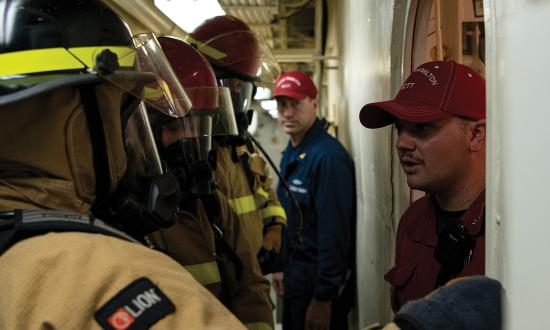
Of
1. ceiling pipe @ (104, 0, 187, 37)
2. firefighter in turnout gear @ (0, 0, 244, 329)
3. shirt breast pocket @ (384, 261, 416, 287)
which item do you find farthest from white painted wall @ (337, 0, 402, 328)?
ceiling pipe @ (104, 0, 187, 37)

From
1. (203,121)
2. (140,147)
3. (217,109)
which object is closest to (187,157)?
(203,121)

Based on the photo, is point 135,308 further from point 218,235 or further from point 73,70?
point 218,235

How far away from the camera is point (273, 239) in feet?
7.61

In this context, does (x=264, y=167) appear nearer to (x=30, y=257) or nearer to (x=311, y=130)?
(x=311, y=130)

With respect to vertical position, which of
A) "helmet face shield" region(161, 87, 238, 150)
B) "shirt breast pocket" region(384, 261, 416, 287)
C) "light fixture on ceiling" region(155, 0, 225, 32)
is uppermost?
"light fixture on ceiling" region(155, 0, 225, 32)

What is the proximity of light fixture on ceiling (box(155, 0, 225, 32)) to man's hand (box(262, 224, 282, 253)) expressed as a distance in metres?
1.10

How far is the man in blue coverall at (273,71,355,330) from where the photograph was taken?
8.62 feet

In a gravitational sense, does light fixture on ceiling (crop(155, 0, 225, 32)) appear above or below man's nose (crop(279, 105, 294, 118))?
above

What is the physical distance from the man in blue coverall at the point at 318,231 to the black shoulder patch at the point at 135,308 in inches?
79.0

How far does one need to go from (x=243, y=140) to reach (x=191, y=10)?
78cm

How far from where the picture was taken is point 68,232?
2.47ft

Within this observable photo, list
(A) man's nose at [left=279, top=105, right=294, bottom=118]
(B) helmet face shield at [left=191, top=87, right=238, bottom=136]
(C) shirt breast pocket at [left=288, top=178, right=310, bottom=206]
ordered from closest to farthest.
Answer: (B) helmet face shield at [left=191, top=87, right=238, bottom=136]
(C) shirt breast pocket at [left=288, top=178, right=310, bottom=206]
(A) man's nose at [left=279, top=105, right=294, bottom=118]

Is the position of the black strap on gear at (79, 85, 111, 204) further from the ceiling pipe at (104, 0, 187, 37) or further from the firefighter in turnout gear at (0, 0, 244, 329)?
the ceiling pipe at (104, 0, 187, 37)

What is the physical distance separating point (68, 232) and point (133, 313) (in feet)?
0.62
